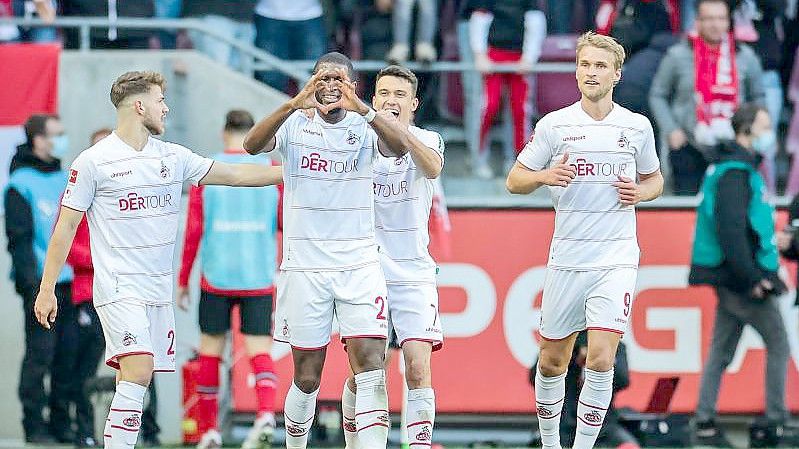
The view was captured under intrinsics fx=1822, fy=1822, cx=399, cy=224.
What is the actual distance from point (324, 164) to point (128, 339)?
4.82ft

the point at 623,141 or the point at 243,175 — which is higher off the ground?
the point at 623,141

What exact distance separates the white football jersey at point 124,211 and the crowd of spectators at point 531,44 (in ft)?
14.5

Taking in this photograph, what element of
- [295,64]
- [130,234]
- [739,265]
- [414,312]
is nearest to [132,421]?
[130,234]

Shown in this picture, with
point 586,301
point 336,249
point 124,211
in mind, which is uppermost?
point 124,211

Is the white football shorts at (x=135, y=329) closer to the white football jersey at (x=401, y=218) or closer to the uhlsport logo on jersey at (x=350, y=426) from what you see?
→ the uhlsport logo on jersey at (x=350, y=426)

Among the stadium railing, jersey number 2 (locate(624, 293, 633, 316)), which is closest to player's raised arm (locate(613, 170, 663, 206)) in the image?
jersey number 2 (locate(624, 293, 633, 316))

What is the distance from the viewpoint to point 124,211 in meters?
10.2

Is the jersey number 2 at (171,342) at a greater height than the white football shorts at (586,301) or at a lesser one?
lesser

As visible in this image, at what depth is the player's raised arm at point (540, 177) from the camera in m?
10.4

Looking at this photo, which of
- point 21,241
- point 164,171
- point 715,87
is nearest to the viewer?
point 164,171

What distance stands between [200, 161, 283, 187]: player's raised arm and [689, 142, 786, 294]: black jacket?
4115mm

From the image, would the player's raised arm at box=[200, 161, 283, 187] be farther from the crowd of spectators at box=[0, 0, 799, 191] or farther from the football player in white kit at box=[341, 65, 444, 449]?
the crowd of spectators at box=[0, 0, 799, 191]

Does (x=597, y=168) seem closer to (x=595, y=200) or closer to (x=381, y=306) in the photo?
(x=595, y=200)

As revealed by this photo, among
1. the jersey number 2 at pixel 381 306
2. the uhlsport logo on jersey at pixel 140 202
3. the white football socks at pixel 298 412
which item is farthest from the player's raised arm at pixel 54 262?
the jersey number 2 at pixel 381 306
